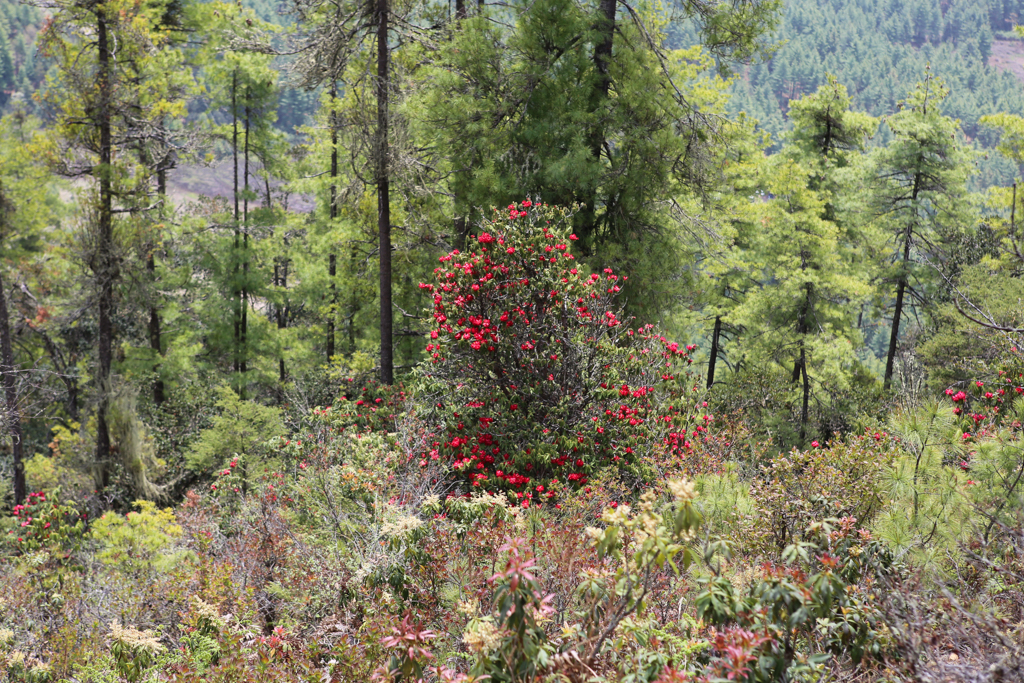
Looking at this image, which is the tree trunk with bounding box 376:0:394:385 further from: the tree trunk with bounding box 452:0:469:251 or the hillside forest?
the tree trunk with bounding box 452:0:469:251

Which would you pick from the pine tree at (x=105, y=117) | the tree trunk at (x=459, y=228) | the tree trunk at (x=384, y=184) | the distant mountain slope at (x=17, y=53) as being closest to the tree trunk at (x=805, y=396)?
the tree trunk at (x=459, y=228)

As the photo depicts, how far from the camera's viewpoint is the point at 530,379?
7.98m

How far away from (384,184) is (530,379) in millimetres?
5798

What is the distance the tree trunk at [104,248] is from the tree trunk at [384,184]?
5.91 meters

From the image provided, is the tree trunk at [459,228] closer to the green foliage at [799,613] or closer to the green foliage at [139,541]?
the green foliage at [139,541]

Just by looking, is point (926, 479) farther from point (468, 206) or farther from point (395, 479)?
point (468, 206)

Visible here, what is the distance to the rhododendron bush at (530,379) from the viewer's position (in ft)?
25.4

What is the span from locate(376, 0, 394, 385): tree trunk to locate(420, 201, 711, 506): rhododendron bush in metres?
3.95

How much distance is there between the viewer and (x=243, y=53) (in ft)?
57.9

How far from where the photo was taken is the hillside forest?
11.0ft

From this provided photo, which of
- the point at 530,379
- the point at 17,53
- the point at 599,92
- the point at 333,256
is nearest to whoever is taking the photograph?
the point at 530,379

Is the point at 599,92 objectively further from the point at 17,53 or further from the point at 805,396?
the point at 17,53

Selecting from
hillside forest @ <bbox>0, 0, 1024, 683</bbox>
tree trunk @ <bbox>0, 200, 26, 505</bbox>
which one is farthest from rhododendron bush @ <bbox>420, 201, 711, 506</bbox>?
tree trunk @ <bbox>0, 200, 26, 505</bbox>

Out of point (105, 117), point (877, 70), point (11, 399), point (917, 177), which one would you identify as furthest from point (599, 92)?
point (877, 70)
